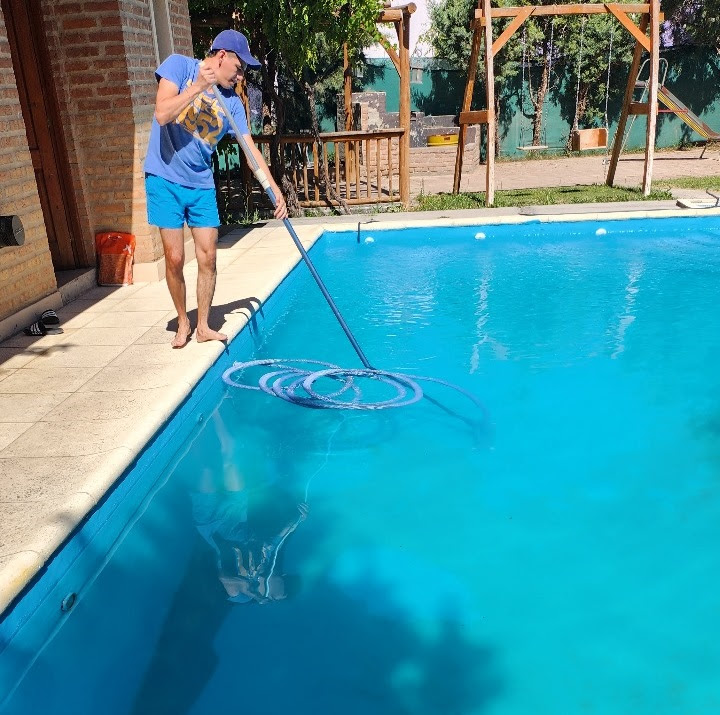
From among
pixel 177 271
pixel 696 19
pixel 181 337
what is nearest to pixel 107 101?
pixel 177 271

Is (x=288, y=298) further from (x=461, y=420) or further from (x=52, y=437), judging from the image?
(x=52, y=437)

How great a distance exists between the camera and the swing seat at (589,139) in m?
12.8

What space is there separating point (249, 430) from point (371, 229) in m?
5.12

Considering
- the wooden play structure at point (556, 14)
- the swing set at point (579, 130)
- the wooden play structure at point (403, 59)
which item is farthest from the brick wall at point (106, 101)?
the swing set at point (579, 130)

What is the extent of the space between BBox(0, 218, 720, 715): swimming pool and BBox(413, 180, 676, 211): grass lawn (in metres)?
4.80

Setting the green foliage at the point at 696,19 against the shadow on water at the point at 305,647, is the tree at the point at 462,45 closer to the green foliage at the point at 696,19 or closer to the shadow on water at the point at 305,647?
the green foliage at the point at 696,19

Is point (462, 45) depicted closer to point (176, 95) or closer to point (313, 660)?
point (176, 95)

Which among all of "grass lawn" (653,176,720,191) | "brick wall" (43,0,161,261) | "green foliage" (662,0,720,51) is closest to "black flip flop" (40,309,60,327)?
"brick wall" (43,0,161,261)

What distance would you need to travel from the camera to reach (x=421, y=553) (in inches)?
111

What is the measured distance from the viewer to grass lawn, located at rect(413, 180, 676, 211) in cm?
954

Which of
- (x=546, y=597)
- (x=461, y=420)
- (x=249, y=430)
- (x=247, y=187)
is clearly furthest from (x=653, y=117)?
(x=546, y=597)

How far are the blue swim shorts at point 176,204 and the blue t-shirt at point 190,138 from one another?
0.14 feet

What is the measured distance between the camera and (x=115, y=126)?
225 inches

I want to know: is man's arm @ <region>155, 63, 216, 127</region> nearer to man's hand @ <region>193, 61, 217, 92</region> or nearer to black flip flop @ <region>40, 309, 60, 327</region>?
man's hand @ <region>193, 61, 217, 92</region>
